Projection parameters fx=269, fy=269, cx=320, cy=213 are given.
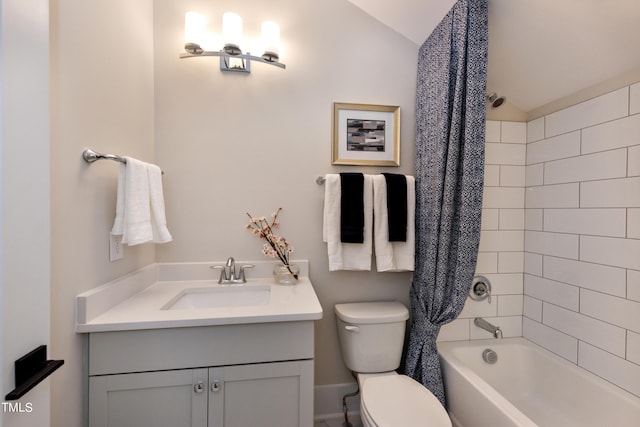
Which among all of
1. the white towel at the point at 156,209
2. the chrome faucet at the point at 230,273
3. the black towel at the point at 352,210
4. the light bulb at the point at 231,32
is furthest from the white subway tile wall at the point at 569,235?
the white towel at the point at 156,209

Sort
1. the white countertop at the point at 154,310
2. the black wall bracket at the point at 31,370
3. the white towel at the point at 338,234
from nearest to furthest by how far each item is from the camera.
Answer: the black wall bracket at the point at 31,370, the white countertop at the point at 154,310, the white towel at the point at 338,234

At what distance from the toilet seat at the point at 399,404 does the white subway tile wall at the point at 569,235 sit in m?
0.51

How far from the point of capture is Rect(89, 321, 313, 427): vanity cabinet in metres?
0.98

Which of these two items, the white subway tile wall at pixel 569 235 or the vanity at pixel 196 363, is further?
the white subway tile wall at pixel 569 235

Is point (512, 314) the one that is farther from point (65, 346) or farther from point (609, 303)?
point (65, 346)

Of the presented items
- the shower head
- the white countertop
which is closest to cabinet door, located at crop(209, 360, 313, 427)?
the white countertop

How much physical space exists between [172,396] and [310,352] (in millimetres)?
540

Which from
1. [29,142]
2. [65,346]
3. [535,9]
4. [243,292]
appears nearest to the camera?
[29,142]

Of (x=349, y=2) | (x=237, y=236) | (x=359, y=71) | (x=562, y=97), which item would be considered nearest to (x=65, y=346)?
(x=237, y=236)

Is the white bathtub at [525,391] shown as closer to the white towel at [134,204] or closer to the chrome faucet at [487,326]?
the chrome faucet at [487,326]

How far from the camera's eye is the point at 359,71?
1.60 m

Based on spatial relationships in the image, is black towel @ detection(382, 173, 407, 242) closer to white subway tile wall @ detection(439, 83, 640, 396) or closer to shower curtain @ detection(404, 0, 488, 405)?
shower curtain @ detection(404, 0, 488, 405)

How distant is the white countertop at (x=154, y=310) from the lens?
0.96m

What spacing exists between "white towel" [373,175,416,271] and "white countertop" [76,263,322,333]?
17.9 inches
